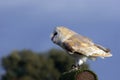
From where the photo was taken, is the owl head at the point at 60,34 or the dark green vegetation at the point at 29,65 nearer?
the owl head at the point at 60,34

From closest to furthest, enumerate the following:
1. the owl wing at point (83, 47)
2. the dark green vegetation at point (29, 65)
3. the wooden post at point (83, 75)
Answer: the wooden post at point (83, 75)
the owl wing at point (83, 47)
the dark green vegetation at point (29, 65)

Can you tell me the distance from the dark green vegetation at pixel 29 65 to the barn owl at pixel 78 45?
46595 mm

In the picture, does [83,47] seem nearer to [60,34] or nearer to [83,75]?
[60,34]

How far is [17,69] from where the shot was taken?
62.0 m

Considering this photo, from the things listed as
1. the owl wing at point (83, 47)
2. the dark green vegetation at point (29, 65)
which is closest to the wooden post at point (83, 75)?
the owl wing at point (83, 47)

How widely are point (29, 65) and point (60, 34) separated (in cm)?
4869

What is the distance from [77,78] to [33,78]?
5010 cm

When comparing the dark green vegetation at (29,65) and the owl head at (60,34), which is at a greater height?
the dark green vegetation at (29,65)

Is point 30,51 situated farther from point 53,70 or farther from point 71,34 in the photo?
point 71,34

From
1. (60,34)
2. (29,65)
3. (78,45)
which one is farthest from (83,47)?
(29,65)

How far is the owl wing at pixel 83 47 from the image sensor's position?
12.2m

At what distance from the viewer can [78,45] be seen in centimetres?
1241

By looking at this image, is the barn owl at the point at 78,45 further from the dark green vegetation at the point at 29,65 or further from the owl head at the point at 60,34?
the dark green vegetation at the point at 29,65

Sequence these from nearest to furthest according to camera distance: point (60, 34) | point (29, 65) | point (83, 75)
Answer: point (83, 75), point (60, 34), point (29, 65)
